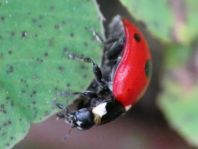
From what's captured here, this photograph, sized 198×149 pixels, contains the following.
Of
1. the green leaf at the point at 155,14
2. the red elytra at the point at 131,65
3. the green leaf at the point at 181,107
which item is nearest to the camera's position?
the green leaf at the point at 155,14

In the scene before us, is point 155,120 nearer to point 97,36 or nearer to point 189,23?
point 189,23

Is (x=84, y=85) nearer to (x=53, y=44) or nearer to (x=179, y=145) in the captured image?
(x=53, y=44)

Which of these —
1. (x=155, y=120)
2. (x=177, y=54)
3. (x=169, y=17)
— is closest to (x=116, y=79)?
(x=169, y=17)

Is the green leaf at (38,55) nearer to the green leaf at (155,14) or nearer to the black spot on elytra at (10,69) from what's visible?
the black spot on elytra at (10,69)

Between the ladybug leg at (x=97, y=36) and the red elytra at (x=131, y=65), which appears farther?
the red elytra at (x=131, y=65)

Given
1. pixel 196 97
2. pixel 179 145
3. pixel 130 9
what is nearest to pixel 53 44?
pixel 130 9

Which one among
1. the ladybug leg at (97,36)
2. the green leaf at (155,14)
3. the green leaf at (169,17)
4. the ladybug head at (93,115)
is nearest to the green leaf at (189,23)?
the green leaf at (169,17)
